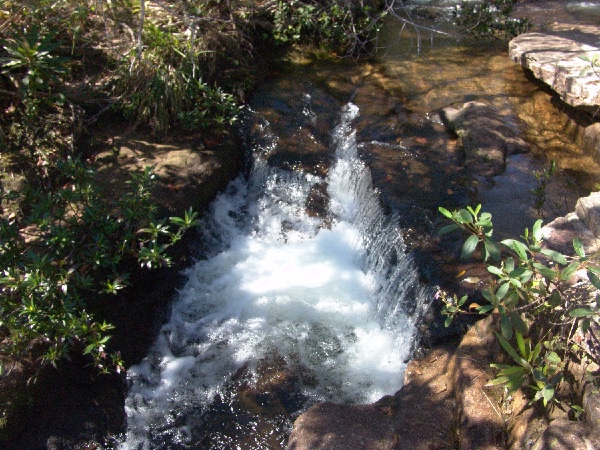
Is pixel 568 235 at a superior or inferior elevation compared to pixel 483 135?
superior

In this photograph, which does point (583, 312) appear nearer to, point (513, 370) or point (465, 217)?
point (513, 370)

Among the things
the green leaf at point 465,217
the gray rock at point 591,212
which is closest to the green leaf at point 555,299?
the green leaf at point 465,217

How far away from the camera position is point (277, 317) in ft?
15.9

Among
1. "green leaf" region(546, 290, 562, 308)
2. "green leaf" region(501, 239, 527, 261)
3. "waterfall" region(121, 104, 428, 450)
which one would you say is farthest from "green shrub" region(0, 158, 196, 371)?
"green leaf" region(546, 290, 562, 308)

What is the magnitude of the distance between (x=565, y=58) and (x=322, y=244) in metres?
4.23

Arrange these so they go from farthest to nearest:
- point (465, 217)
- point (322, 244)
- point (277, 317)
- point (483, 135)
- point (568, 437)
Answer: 1. point (483, 135)
2. point (322, 244)
3. point (277, 317)
4. point (465, 217)
5. point (568, 437)

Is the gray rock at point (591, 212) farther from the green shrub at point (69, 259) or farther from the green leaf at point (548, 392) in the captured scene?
the green shrub at point (69, 259)

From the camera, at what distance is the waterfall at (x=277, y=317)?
13.3 feet

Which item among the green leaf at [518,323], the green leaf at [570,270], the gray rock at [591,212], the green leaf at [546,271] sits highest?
the green leaf at [570,270]

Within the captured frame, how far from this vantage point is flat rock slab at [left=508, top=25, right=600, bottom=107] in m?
5.88

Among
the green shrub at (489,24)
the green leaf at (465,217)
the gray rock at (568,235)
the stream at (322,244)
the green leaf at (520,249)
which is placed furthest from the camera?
the green shrub at (489,24)

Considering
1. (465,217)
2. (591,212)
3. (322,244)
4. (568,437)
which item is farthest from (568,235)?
(322,244)

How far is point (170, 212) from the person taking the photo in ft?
15.7

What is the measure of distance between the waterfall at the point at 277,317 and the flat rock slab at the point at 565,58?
2.67 metres
